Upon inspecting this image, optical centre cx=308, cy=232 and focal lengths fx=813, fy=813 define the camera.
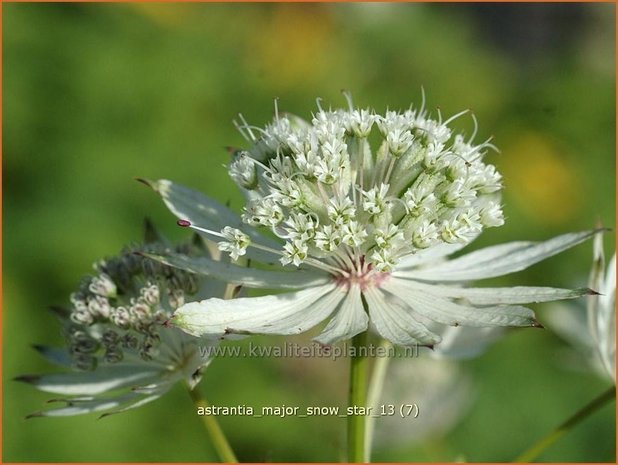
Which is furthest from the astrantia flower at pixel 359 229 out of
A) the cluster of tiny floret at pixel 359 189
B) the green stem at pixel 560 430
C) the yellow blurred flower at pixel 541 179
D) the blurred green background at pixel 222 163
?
the yellow blurred flower at pixel 541 179

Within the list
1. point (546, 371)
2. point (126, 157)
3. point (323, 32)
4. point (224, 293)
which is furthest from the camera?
point (323, 32)

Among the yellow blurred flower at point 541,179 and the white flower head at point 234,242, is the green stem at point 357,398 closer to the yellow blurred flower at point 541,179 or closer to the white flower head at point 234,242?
the white flower head at point 234,242

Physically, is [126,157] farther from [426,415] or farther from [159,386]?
[159,386]

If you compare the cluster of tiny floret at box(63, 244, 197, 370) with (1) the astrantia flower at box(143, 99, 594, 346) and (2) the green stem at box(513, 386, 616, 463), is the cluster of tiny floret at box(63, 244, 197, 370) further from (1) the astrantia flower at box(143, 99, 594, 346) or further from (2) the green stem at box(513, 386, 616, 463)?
(2) the green stem at box(513, 386, 616, 463)

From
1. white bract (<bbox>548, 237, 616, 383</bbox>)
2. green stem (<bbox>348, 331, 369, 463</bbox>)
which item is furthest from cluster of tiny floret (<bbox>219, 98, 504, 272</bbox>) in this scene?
white bract (<bbox>548, 237, 616, 383</bbox>)

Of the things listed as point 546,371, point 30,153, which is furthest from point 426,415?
point 30,153

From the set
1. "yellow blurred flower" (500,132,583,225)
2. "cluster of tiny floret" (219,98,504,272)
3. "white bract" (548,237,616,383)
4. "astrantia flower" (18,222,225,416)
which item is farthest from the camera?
"yellow blurred flower" (500,132,583,225)

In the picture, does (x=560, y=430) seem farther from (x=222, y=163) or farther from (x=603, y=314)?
(x=222, y=163)
